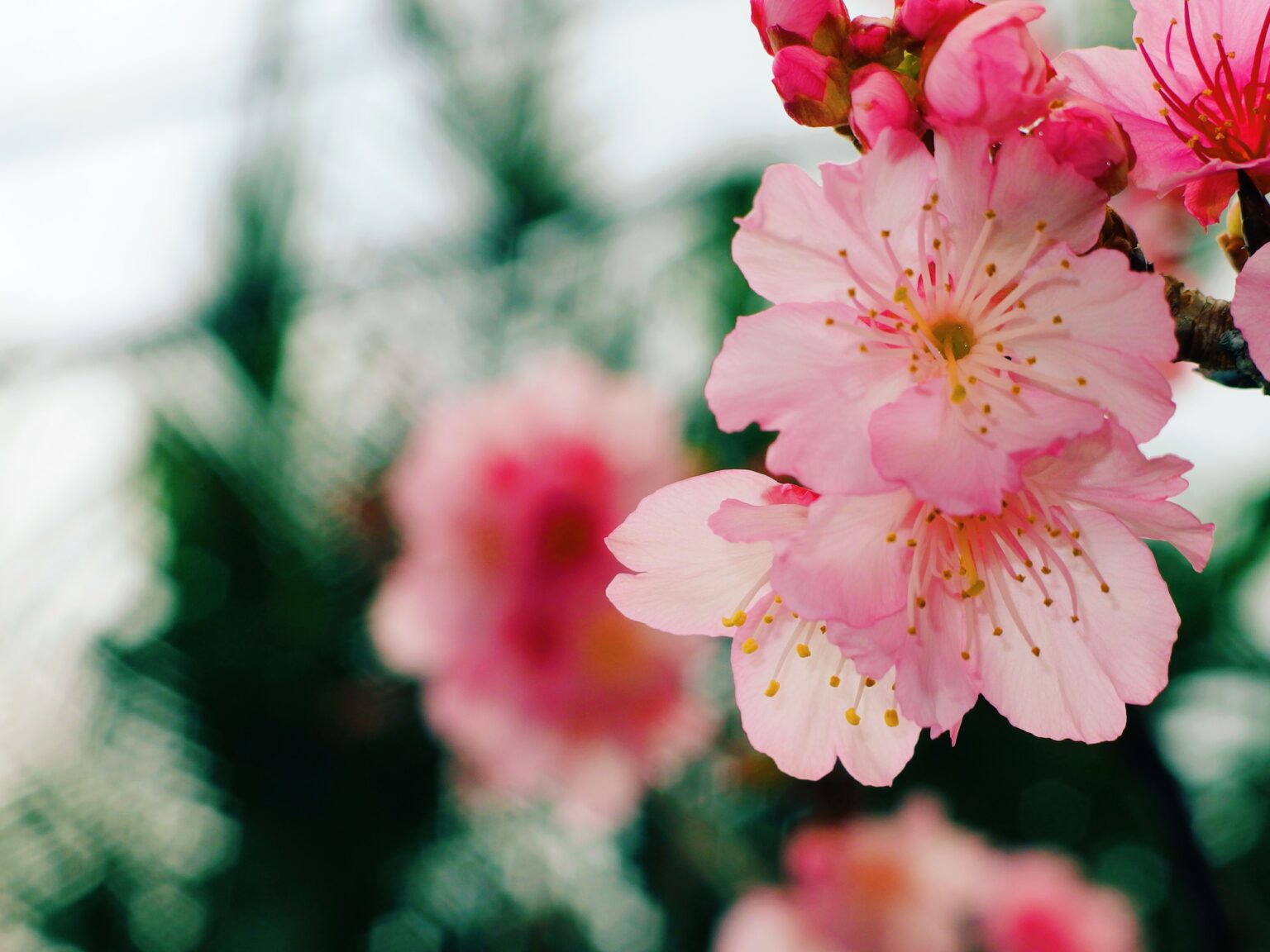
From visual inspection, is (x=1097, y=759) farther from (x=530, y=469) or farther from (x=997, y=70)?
(x=997, y=70)

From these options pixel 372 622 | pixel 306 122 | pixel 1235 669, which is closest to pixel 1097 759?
pixel 1235 669

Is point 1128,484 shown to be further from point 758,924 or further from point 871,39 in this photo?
point 758,924

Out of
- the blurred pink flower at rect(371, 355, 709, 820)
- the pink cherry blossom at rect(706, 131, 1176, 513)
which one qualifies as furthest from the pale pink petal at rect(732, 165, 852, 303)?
the blurred pink flower at rect(371, 355, 709, 820)

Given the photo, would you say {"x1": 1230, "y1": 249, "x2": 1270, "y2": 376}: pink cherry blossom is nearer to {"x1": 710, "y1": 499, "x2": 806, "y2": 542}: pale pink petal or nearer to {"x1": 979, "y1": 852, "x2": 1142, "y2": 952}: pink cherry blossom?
{"x1": 710, "y1": 499, "x2": 806, "y2": 542}: pale pink petal

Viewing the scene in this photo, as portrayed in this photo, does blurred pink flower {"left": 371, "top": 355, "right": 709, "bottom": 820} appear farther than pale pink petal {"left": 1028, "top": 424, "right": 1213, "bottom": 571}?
Yes

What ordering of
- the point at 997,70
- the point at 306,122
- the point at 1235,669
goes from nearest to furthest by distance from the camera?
the point at 997,70 → the point at 1235,669 → the point at 306,122

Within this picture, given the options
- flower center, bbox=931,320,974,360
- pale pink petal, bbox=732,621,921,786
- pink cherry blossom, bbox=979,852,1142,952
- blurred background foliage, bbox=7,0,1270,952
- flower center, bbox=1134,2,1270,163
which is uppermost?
flower center, bbox=1134,2,1270,163
